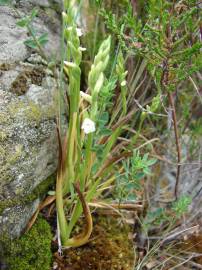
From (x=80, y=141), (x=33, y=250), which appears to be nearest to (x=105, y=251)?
(x=33, y=250)

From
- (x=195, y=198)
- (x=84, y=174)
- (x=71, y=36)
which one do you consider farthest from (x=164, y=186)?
(x=71, y=36)

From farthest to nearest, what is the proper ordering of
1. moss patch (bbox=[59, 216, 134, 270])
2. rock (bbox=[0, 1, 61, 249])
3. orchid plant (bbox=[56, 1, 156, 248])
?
moss patch (bbox=[59, 216, 134, 270]), rock (bbox=[0, 1, 61, 249]), orchid plant (bbox=[56, 1, 156, 248])

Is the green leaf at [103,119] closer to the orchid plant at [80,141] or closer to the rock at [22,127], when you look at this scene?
the orchid plant at [80,141]

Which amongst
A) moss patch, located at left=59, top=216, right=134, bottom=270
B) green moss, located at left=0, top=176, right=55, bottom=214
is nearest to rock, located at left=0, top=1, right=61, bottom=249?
green moss, located at left=0, top=176, right=55, bottom=214

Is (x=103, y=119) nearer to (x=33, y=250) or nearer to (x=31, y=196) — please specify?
(x=31, y=196)

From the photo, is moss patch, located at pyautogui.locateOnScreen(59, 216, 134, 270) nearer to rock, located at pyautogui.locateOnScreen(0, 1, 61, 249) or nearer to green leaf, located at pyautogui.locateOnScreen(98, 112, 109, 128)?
rock, located at pyautogui.locateOnScreen(0, 1, 61, 249)

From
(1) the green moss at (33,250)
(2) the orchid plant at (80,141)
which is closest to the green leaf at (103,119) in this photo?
(2) the orchid plant at (80,141)

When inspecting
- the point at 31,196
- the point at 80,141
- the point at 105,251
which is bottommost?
the point at 105,251

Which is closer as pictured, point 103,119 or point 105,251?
point 103,119

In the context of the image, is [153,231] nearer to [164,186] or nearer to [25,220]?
[164,186]
